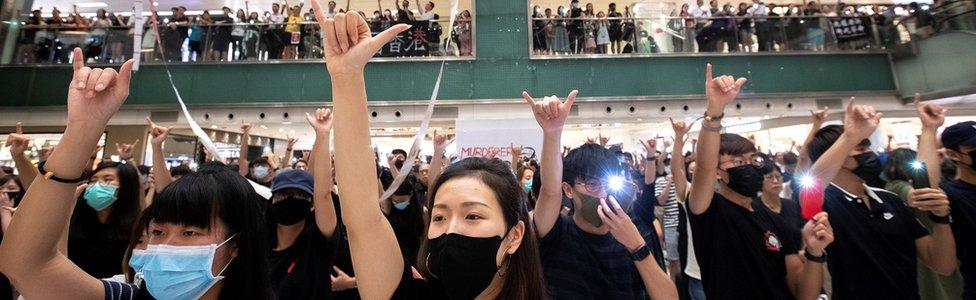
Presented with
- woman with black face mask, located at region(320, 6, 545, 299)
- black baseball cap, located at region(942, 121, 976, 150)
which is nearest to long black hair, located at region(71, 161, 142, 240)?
woman with black face mask, located at region(320, 6, 545, 299)

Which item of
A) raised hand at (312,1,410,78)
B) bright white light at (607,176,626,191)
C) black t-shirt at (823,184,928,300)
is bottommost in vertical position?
black t-shirt at (823,184,928,300)

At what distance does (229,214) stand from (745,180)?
2062mm

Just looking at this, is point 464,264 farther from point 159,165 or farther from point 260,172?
point 260,172

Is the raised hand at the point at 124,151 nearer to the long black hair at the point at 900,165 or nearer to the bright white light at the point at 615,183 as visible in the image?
the bright white light at the point at 615,183

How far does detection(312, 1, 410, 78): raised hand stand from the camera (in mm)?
1068

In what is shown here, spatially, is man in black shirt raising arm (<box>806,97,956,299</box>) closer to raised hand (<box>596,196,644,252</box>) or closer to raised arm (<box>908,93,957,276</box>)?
raised arm (<box>908,93,957,276</box>)

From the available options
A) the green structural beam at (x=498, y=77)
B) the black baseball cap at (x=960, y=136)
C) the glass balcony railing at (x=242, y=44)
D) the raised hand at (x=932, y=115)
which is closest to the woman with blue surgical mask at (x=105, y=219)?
the black baseball cap at (x=960, y=136)

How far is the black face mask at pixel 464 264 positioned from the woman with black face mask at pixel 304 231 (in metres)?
0.90

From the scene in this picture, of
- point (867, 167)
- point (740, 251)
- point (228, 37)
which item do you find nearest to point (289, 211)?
point (740, 251)

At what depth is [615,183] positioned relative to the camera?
1.98 m

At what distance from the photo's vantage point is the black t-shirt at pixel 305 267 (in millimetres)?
1963

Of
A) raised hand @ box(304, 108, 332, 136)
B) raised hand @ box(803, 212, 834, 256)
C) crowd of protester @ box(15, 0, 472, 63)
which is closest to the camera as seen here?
raised hand @ box(803, 212, 834, 256)

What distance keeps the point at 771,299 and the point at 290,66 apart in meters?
9.43

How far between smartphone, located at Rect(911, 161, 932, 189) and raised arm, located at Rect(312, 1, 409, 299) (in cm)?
279
